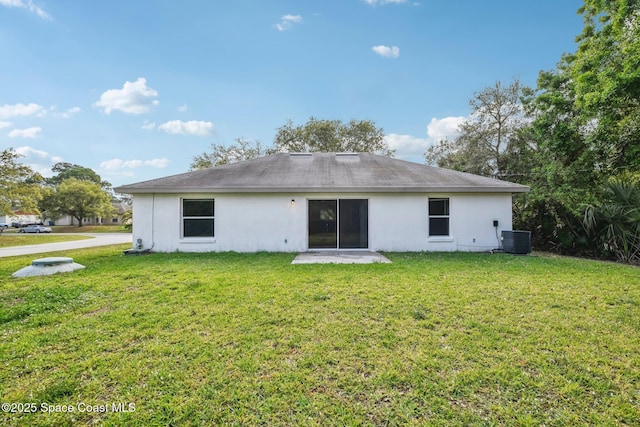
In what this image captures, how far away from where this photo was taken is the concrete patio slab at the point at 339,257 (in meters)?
7.76

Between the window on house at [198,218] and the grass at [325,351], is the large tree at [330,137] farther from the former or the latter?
the grass at [325,351]

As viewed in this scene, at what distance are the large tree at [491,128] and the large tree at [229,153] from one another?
17431mm

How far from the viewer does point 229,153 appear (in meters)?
27.6

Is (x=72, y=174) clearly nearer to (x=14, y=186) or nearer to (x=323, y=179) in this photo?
(x=14, y=186)

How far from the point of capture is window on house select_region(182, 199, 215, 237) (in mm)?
9750

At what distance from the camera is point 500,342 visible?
3129 mm

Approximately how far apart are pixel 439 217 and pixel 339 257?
4.11m

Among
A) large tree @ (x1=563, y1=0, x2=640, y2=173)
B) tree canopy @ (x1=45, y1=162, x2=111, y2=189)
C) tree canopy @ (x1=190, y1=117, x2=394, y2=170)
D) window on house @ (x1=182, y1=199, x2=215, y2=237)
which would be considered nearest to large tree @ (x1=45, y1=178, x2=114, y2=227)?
tree canopy @ (x1=45, y1=162, x2=111, y2=189)

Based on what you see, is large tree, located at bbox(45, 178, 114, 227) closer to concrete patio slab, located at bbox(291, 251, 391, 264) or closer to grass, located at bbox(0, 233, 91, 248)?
grass, located at bbox(0, 233, 91, 248)

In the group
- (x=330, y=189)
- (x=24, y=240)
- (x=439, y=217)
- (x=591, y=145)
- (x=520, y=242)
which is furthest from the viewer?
(x=24, y=240)

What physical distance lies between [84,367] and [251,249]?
23.0 feet

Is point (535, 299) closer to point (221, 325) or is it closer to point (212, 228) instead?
point (221, 325)

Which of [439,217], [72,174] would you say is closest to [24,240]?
[439,217]


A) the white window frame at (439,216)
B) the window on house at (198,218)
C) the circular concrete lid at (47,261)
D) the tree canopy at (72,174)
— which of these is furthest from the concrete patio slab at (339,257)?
the tree canopy at (72,174)
